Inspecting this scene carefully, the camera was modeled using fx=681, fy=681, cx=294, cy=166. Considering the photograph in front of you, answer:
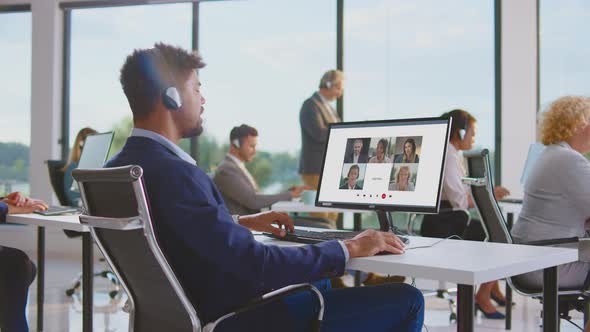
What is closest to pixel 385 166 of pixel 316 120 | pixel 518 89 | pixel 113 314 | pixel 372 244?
pixel 372 244

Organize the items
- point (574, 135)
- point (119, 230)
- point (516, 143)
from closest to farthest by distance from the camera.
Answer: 1. point (119, 230)
2. point (574, 135)
3. point (516, 143)

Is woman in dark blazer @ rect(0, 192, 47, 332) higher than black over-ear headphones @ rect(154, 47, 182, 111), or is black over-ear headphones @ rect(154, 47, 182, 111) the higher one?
black over-ear headphones @ rect(154, 47, 182, 111)

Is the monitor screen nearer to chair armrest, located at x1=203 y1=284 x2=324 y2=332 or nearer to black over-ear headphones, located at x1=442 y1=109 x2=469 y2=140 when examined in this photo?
black over-ear headphones, located at x1=442 y1=109 x2=469 y2=140

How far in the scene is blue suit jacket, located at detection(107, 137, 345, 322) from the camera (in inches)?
58.7

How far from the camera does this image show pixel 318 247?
1.63m

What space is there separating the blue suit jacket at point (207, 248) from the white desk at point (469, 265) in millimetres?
176

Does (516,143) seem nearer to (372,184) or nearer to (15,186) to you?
(372,184)

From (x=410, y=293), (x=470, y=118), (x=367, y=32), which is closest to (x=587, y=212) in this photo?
(x=410, y=293)

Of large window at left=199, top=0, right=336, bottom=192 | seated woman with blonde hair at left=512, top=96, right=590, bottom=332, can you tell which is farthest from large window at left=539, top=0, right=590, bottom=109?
seated woman with blonde hair at left=512, top=96, right=590, bottom=332

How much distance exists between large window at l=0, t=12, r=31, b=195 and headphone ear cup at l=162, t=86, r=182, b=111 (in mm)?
6193

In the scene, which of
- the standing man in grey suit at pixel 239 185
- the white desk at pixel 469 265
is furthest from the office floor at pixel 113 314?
the white desk at pixel 469 265

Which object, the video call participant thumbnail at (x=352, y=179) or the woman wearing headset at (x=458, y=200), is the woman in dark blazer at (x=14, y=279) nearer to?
the video call participant thumbnail at (x=352, y=179)

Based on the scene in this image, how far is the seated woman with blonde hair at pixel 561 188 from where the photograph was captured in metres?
2.65

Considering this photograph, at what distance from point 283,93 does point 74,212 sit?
11.5ft
